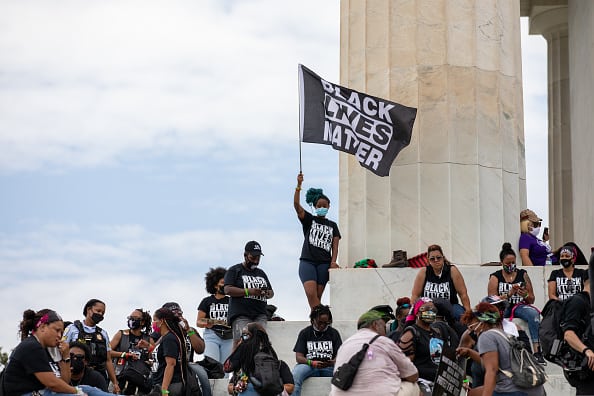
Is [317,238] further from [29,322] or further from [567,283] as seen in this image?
[29,322]

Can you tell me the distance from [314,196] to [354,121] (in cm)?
213

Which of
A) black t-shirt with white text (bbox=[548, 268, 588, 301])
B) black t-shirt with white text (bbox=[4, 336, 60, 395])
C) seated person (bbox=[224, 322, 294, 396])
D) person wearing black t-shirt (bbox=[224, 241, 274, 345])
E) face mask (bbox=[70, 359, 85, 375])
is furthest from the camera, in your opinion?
person wearing black t-shirt (bbox=[224, 241, 274, 345])

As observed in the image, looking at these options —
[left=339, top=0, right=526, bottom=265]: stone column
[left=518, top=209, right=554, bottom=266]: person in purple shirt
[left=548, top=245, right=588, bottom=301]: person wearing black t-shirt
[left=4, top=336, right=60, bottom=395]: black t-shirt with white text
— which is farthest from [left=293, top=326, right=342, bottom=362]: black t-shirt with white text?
[left=518, top=209, right=554, bottom=266]: person in purple shirt

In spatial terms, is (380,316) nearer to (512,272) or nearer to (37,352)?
(37,352)

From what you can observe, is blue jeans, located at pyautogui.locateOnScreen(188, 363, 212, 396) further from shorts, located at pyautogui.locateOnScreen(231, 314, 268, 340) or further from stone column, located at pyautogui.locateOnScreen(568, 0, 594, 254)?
stone column, located at pyautogui.locateOnScreen(568, 0, 594, 254)

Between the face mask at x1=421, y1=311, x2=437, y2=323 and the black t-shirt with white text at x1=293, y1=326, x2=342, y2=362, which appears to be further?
the black t-shirt with white text at x1=293, y1=326, x2=342, y2=362

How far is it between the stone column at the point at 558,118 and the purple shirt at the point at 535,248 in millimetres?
8602

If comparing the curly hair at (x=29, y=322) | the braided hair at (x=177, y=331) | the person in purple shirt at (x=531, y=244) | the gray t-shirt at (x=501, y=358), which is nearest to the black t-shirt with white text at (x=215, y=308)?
the braided hair at (x=177, y=331)

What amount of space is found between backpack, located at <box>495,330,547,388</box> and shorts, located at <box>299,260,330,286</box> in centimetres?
712

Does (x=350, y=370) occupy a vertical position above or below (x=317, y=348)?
below

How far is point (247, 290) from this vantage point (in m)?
21.2

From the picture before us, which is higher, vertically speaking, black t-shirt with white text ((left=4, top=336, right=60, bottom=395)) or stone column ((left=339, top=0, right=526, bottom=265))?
stone column ((left=339, top=0, right=526, bottom=265))

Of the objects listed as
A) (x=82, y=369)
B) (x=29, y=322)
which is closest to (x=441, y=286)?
(x=82, y=369)

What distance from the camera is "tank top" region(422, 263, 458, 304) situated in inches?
830
